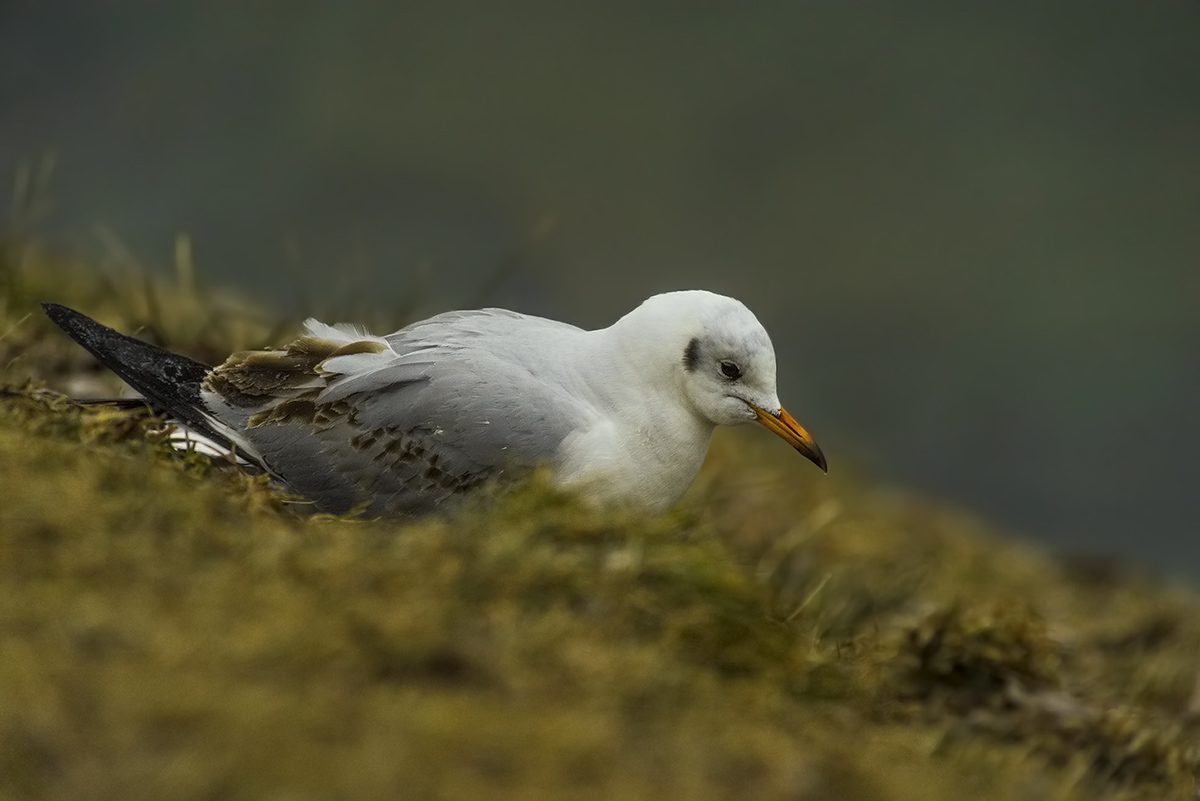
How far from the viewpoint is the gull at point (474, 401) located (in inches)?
180

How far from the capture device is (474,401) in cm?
457

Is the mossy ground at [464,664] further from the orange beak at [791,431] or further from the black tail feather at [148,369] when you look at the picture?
the orange beak at [791,431]

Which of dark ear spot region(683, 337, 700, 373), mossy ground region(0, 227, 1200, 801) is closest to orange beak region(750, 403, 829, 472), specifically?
dark ear spot region(683, 337, 700, 373)

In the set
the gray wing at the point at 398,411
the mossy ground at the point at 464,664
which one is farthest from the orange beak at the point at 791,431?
the gray wing at the point at 398,411

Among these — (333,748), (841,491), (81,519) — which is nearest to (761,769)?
(333,748)

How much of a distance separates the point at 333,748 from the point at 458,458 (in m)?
2.22

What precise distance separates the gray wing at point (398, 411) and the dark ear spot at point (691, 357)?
0.39m

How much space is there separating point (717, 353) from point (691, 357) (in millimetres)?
99

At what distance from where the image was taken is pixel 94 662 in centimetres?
261

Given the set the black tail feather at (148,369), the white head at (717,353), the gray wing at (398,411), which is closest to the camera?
the gray wing at (398,411)

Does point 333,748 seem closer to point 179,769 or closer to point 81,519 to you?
point 179,769

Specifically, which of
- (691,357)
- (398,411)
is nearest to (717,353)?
(691,357)

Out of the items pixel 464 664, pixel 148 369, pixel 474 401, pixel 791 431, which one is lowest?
pixel 464 664

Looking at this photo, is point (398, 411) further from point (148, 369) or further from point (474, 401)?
point (148, 369)
